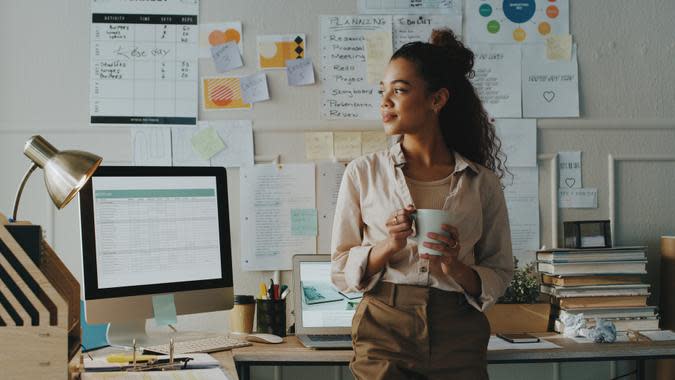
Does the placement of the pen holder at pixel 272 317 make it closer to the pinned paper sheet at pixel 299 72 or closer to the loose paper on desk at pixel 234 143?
the loose paper on desk at pixel 234 143

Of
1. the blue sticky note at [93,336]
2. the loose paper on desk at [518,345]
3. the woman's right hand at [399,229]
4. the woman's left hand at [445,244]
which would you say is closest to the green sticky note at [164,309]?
the blue sticky note at [93,336]

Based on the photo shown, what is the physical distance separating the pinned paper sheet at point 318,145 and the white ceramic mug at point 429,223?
115 centimetres

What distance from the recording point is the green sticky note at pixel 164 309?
1977 millimetres

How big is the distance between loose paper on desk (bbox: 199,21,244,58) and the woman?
90 cm

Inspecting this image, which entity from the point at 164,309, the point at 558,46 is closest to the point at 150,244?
the point at 164,309

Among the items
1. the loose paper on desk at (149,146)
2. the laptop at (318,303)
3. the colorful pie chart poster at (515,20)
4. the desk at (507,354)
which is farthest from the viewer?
the colorful pie chart poster at (515,20)

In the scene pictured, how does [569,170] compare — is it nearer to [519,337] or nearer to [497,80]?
[497,80]

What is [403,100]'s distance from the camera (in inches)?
71.4

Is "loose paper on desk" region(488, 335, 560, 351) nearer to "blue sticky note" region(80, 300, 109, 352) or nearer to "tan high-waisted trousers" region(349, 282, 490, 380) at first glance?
"tan high-waisted trousers" region(349, 282, 490, 380)

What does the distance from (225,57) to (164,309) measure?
102 cm

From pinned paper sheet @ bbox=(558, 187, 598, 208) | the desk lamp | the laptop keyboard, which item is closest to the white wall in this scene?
pinned paper sheet @ bbox=(558, 187, 598, 208)

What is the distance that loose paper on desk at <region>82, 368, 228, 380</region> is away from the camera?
1.46m

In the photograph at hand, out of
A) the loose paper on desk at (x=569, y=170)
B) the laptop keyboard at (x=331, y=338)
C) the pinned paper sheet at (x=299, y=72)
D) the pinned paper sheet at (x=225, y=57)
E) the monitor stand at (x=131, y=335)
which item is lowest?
the laptop keyboard at (x=331, y=338)

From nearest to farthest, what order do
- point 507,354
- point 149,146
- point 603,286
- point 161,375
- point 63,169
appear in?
point 63,169, point 161,375, point 507,354, point 603,286, point 149,146
